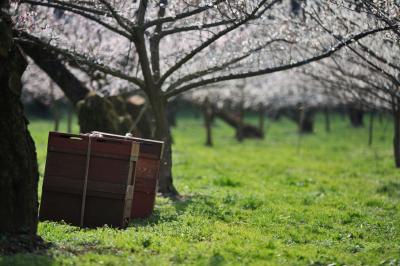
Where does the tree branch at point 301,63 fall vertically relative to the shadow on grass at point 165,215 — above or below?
above

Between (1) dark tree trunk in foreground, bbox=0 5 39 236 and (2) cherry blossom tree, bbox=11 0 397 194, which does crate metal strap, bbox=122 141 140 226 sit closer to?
(1) dark tree trunk in foreground, bbox=0 5 39 236

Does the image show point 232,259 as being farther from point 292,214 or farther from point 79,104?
point 79,104

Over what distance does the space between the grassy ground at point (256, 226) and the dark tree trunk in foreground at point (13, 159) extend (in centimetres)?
53

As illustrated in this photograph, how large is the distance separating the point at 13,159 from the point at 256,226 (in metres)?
3.86

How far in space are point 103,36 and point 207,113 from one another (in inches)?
599

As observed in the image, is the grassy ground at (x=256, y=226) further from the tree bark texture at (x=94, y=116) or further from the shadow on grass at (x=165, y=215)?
the tree bark texture at (x=94, y=116)

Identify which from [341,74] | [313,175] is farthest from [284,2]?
[313,175]

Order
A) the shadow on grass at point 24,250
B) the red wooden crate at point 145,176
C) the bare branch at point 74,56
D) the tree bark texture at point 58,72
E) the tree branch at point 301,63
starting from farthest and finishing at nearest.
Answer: the tree bark texture at point 58,72
the bare branch at point 74,56
the tree branch at point 301,63
the red wooden crate at point 145,176
the shadow on grass at point 24,250

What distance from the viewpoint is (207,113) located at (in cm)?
3116

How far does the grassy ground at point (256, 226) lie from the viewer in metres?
7.67

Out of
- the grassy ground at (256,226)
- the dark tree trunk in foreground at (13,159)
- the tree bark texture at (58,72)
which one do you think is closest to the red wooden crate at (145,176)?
the grassy ground at (256,226)

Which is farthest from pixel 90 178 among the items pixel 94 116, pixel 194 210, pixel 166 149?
pixel 94 116

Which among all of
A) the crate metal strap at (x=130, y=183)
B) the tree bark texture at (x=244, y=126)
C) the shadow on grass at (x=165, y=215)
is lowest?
the shadow on grass at (x=165, y=215)

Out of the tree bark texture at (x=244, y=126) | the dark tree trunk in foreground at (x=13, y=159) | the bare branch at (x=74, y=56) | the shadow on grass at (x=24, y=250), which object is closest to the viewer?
the shadow on grass at (x=24, y=250)
